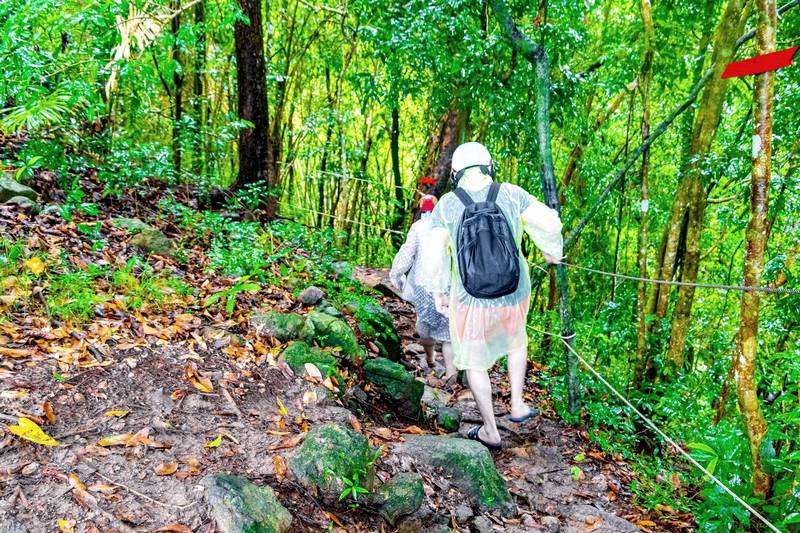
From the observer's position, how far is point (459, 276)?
3.07m

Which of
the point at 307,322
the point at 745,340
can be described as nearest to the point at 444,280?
the point at 307,322

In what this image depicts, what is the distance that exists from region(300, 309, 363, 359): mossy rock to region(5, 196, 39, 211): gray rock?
8.11ft

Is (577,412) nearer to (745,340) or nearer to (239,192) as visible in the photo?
(745,340)

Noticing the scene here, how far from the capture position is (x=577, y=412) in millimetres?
3859

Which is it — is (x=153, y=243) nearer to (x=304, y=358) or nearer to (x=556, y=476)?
(x=304, y=358)

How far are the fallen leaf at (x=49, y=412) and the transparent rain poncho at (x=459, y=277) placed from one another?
188 centimetres

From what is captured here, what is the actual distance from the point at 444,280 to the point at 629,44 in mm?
2931

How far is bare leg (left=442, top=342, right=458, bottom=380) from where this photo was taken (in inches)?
171

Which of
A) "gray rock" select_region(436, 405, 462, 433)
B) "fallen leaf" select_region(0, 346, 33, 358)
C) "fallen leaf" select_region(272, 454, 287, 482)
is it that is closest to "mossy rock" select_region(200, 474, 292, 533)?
"fallen leaf" select_region(272, 454, 287, 482)

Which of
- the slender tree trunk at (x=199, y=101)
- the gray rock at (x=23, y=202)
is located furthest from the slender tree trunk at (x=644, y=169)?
the gray rock at (x=23, y=202)

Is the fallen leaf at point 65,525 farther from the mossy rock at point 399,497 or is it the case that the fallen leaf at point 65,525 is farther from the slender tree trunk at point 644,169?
the slender tree trunk at point 644,169

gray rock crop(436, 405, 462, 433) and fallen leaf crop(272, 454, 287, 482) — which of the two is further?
gray rock crop(436, 405, 462, 433)

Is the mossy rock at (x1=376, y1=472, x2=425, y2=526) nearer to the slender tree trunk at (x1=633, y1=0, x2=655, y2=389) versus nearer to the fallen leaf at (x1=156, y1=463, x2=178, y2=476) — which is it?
the fallen leaf at (x1=156, y1=463, x2=178, y2=476)

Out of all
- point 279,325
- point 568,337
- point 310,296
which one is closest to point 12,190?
point 310,296
